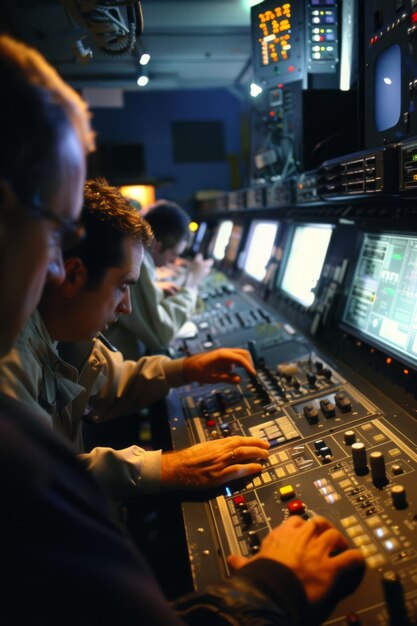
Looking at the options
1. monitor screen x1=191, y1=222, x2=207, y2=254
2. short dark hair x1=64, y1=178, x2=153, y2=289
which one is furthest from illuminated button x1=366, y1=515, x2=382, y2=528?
monitor screen x1=191, y1=222, x2=207, y2=254

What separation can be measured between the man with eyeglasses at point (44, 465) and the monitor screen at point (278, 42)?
6.18ft

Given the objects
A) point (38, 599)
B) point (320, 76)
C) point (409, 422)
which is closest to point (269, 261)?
point (320, 76)

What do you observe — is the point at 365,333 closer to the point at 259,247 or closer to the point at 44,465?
the point at 44,465

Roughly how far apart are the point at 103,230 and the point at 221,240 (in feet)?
10.8

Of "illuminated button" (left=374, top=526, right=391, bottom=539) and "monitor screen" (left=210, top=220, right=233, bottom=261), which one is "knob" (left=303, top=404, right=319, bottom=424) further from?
"monitor screen" (left=210, top=220, right=233, bottom=261)

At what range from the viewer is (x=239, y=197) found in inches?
144

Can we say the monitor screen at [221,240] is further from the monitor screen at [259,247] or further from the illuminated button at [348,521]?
the illuminated button at [348,521]

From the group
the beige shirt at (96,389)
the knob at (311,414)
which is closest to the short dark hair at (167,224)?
the beige shirt at (96,389)

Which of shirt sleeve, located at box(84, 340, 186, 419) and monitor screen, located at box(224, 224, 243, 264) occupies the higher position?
monitor screen, located at box(224, 224, 243, 264)

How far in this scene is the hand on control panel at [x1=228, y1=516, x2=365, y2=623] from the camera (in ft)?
2.29

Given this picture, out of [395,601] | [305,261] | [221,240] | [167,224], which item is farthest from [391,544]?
[221,240]

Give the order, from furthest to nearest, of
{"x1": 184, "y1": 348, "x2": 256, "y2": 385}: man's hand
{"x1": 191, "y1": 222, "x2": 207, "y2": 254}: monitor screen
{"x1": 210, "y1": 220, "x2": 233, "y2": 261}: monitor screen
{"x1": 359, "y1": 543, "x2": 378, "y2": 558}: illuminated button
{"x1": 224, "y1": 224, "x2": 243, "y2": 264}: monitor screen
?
{"x1": 191, "y1": 222, "x2": 207, "y2": 254}: monitor screen → {"x1": 210, "y1": 220, "x2": 233, "y2": 261}: monitor screen → {"x1": 224, "y1": 224, "x2": 243, "y2": 264}: monitor screen → {"x1": 184, "y1": 348, "x2": 256, "y2": 385}: man's hand → {"x1": 359, "y1": 543, "x2": 378, "y2": 558}: illuminated button

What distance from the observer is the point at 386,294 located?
1.38 meters

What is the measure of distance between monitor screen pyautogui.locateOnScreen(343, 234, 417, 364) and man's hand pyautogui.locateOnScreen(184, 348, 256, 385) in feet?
1.22
